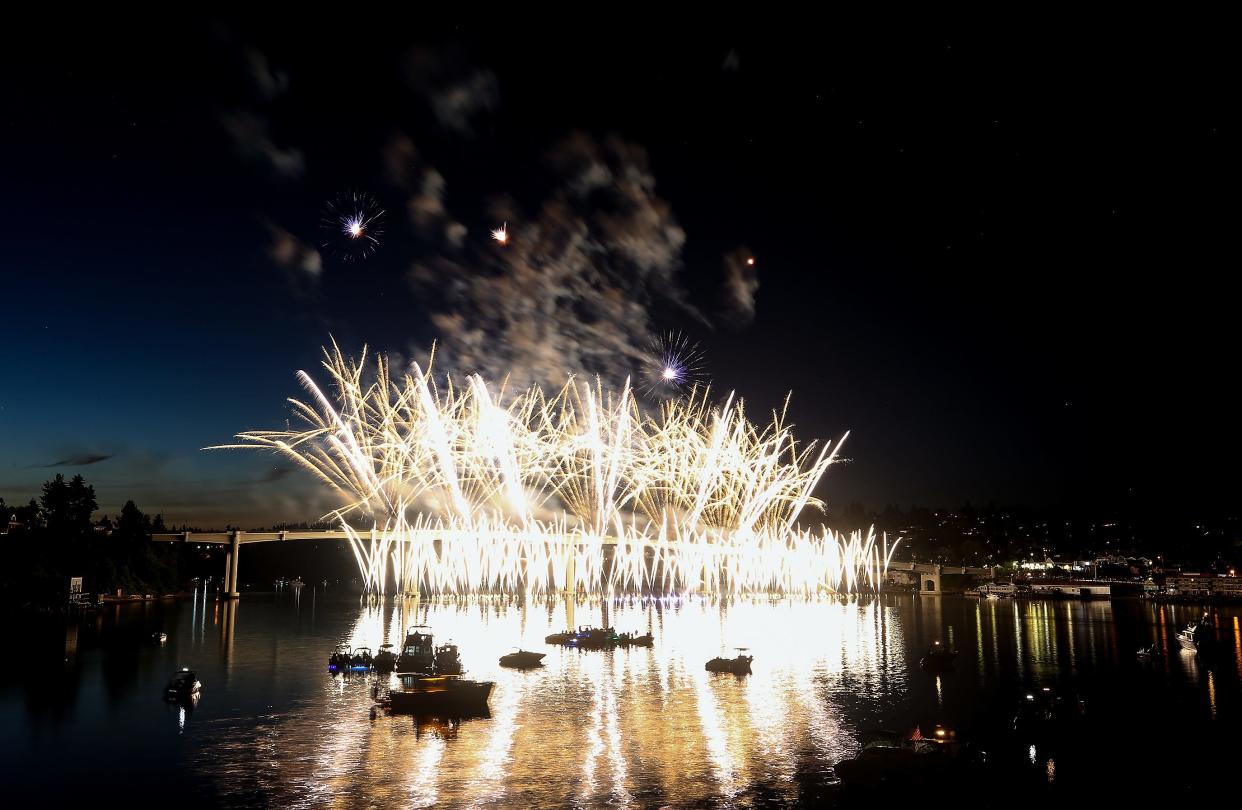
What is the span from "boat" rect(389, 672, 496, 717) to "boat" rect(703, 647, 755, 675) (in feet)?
58.0

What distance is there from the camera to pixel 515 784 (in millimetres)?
26656

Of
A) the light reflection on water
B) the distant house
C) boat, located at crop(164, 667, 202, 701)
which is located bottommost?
the distant house

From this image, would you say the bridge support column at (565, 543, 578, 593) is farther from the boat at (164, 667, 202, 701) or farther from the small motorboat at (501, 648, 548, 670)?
the boat at (164, 667, 202, 701)

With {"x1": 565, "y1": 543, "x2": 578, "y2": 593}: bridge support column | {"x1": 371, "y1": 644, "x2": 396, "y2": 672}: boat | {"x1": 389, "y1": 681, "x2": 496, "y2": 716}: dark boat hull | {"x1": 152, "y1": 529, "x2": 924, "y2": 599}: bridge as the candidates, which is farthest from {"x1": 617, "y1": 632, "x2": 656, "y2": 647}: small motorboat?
{"x1": 152, "y1": 529, "x2": 924, "y2": 599}: bridge

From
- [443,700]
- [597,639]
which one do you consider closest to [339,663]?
[443,700]

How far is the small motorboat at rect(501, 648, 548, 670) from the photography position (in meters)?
52.3

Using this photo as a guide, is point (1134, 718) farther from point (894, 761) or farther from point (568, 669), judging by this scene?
point (568, 669)

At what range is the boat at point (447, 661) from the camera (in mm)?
46638

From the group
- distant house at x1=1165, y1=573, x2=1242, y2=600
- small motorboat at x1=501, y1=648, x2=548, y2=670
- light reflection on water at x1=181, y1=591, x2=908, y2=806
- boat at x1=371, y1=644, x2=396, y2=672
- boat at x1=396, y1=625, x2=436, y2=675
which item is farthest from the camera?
distant house at x1=1165, y1=573, x2=1242, y2=600

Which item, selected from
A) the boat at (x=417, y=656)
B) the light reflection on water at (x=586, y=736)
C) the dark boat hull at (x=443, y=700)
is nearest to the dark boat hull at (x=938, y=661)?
the light reflection on water at (x=586, y=736)

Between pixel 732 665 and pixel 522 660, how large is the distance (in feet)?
42.5

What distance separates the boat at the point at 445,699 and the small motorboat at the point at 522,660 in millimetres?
14848

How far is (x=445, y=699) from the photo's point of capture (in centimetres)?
3666

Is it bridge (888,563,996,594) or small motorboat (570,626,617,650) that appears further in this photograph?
bridge (888,563,996,594)
